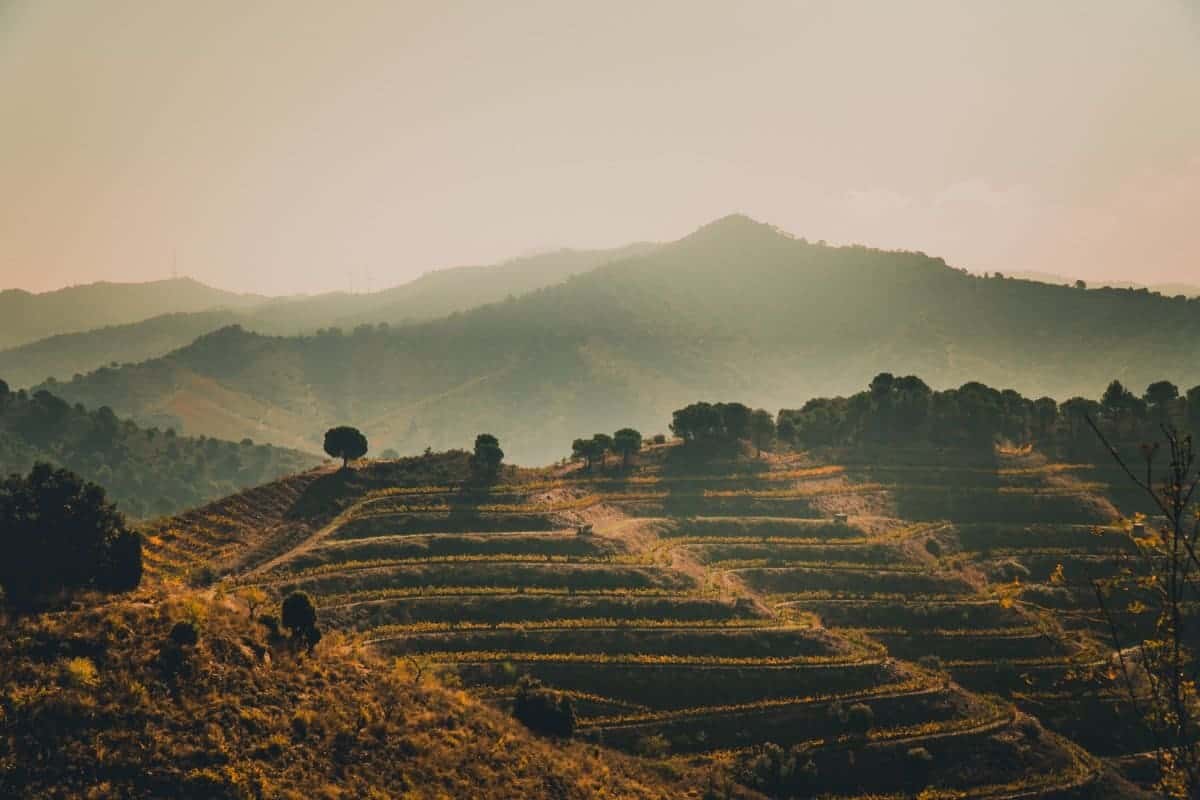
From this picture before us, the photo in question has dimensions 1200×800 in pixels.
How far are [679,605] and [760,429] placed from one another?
56077mm

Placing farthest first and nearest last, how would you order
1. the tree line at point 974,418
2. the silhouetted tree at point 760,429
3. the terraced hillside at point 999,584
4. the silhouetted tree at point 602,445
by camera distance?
the silhouetted tree at point 760,429, the tree line at point 974,418, the silhouetted tree at point 602,445, the terraced hillside at point 999,584

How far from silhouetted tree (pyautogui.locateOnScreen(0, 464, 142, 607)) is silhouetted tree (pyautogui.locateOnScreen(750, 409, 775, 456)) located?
9560 centimetres

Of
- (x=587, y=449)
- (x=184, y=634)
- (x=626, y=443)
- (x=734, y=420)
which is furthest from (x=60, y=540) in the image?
(x=734, y=420)

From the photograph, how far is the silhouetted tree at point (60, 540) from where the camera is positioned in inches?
2197

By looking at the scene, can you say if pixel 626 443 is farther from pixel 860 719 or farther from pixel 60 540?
pixel 60 540

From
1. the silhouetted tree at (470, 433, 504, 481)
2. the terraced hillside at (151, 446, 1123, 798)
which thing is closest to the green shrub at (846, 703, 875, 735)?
the terraced hillside at (151, 446, 1123, 798)

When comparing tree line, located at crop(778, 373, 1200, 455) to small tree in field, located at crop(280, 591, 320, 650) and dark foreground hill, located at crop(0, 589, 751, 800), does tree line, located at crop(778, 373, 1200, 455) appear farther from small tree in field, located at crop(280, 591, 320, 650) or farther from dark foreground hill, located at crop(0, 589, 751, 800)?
small tree in field, located at crop(280, 591, 320, 650)

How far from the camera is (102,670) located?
4794 cm

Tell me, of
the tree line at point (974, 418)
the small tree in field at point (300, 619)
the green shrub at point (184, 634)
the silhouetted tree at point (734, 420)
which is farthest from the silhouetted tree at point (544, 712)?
the tree line at point (974, 418)

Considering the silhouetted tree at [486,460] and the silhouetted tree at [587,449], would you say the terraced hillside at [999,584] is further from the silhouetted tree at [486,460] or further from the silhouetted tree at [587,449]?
the silhouetted tree at [486,460]

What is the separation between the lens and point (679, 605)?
8688cm

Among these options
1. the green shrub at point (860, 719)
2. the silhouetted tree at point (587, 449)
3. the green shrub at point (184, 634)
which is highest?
the silhouetted tree at point (587, 449)

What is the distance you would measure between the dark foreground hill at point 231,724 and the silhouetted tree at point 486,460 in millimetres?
51139

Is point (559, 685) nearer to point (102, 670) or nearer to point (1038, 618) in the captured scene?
point (102, 670)
